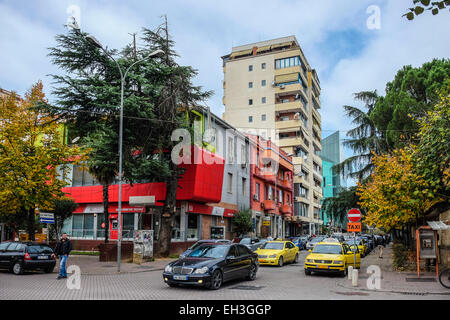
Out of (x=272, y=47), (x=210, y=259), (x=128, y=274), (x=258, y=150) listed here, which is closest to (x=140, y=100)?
(x=128, y=274)

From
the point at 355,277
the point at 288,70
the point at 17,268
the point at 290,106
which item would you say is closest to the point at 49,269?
the point at 17,268

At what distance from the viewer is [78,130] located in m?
26.6

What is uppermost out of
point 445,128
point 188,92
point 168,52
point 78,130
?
point 168,52

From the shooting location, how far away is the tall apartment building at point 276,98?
2606 inches

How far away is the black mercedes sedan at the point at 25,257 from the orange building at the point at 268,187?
1123 inches

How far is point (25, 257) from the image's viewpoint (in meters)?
17.0

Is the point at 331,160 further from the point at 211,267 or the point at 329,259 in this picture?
the point at 211,267

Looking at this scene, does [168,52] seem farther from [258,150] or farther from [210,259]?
[258,150]

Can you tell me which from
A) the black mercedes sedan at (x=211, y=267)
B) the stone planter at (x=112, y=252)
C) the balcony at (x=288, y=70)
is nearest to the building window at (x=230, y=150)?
the stone planter at (x=112, y=252)

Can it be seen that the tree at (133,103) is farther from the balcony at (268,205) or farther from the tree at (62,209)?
the balcony at (268,205)

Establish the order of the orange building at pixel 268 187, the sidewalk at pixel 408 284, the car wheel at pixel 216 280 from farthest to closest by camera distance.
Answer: the orange building at pixel 268 187, the sidewalk at pixel 408 284, the car wheel at pixel 216 280

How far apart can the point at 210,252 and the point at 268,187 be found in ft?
122
